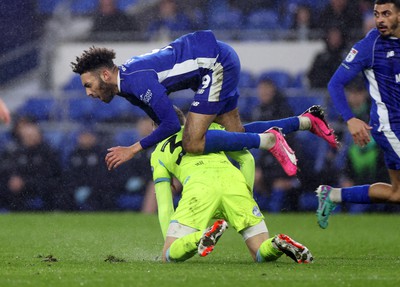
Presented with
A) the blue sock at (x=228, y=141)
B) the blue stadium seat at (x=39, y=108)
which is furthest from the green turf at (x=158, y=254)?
the blue stadium seat at (x=39, y=108)

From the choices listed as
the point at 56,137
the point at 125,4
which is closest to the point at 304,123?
the point at 56,137

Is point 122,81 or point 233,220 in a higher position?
point 122,81

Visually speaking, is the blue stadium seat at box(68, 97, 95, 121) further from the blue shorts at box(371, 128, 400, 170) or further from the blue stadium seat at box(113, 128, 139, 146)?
the blue shorts at box(371, 128, 400, 170)

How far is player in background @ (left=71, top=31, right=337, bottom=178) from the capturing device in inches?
298

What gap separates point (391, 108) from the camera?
332 inches

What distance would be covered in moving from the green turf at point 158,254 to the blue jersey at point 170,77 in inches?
46.6

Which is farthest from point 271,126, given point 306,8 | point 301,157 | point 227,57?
point 306,8

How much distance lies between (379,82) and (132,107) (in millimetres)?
6673

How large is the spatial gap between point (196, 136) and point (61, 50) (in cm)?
789

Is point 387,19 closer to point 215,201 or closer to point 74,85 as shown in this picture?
point 215,201

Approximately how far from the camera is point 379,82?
8.43 meters

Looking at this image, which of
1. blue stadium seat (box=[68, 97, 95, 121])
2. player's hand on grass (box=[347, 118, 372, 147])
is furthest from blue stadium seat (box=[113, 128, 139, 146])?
player's hand on grass (box=[347, 118, 372, 147])

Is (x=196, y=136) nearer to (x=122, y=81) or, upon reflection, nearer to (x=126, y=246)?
(x=122, y=81)

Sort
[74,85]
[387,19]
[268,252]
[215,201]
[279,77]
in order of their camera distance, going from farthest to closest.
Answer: [74,85]
[279,77]
[387,19]
[215,201]
[268,252]
